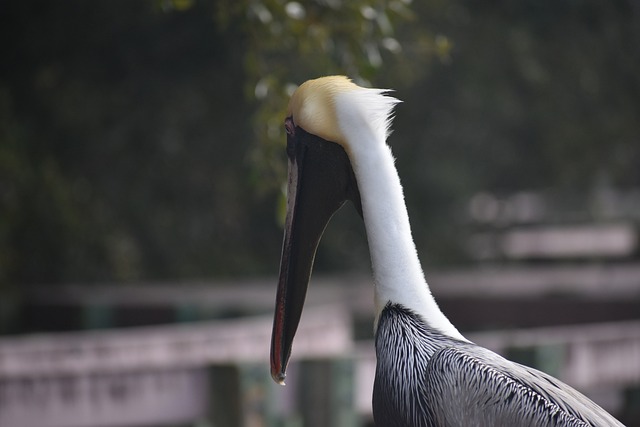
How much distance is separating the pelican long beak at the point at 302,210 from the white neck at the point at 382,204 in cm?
10

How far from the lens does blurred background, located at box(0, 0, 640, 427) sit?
Result: 802cm

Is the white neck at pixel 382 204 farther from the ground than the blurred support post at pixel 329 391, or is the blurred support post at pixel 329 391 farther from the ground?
the white neck at pixel 382 204

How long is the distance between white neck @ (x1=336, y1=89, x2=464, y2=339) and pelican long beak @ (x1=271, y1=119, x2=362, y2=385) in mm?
96

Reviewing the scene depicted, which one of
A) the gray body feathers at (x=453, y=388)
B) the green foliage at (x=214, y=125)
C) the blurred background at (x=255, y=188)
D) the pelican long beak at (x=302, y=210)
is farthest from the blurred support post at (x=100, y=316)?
the gray body feathers at (x=453, y=388)

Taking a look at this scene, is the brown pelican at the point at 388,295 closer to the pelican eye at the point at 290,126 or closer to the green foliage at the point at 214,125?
the pelican eye at the point at 290,126

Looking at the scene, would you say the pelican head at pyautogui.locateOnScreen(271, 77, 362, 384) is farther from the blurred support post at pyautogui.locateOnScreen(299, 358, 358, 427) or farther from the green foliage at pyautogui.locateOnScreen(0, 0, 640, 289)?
the green foliage at pyautogui.locateOnScreen(0, 0, 640, 289)

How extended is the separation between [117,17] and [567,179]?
6.76 meters

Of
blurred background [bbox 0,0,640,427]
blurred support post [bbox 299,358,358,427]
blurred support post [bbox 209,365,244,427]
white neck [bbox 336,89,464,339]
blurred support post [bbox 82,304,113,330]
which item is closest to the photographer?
white neck [bbox 336,89,464,339]

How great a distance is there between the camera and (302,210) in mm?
3262

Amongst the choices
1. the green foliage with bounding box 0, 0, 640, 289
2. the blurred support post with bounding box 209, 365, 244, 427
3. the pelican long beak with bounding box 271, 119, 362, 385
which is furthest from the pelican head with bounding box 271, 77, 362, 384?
the green foliage with bounding box 0, 0, 640, 289

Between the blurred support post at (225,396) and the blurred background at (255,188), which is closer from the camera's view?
the blurred support post at (225,396)

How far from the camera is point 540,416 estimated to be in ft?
9.52

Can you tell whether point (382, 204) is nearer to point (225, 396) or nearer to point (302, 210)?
point (302, 210)

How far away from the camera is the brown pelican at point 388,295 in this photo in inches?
117
